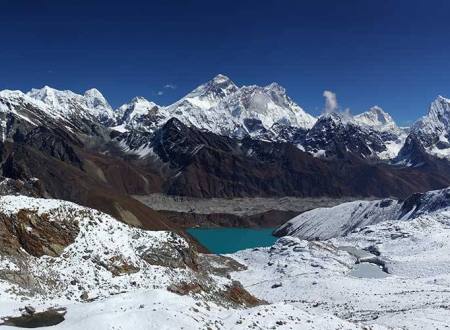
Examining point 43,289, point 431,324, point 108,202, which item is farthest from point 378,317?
point 108,202

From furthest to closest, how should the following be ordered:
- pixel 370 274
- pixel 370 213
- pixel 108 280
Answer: pixel 370 213
pixel 370 274
pixel 108 280

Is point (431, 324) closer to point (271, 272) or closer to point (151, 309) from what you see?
point (151, 309)

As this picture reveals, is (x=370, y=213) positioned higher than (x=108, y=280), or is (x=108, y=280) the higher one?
(x=370, y=213)

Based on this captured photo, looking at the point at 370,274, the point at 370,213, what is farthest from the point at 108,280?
the point at 370,213

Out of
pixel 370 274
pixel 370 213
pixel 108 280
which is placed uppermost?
pixel 370 213

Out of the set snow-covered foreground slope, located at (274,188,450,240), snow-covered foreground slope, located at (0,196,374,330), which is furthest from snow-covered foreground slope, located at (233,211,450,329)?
snow-covered foreground slope, located at (274,188,450,240)

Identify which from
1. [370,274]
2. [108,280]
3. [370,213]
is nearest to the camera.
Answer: [108,280]

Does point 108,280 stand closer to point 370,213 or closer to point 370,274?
point 370,274

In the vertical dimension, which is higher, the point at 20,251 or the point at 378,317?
the point at 20,251
